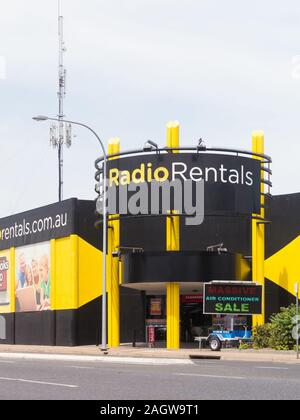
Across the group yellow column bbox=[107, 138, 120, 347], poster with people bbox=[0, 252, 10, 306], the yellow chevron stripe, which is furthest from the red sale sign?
the yellow chevron stripe

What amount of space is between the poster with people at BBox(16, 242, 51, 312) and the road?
23.6 meters

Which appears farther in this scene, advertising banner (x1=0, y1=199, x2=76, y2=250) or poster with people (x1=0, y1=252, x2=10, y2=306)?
poster with people (x1=0, y1=252, x2=10, y2=306)

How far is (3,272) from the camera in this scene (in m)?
50.3

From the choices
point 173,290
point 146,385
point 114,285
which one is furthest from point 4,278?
point 146,385

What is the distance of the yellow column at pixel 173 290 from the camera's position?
3681 centimetres

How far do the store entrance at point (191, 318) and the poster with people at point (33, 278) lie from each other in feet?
25.0

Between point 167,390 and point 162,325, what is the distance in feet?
88.4

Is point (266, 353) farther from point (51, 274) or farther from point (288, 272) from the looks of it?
point (51, 274)

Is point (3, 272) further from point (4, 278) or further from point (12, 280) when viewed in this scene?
point (12, 280)

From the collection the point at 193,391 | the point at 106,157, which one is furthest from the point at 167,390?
the point at 106,157

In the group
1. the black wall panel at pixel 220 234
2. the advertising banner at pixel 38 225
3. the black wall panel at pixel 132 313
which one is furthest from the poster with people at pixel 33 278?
the black wall panel at pixel 220 234

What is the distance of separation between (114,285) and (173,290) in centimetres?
377

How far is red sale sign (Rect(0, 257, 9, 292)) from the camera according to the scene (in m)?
49.9

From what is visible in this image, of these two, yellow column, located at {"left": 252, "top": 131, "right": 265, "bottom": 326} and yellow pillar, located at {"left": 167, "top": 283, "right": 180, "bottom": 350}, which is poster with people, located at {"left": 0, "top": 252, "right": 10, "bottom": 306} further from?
yellow column, located at {"left": 252, "top": 131, "right": 265, "bottom": 326}
